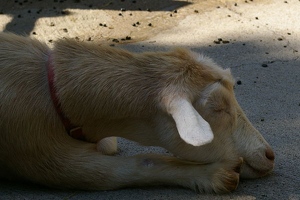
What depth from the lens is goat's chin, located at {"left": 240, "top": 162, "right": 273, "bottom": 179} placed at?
3.55 meters

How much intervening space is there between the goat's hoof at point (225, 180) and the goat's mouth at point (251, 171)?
0.45ft

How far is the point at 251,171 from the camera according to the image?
3557 millimetres

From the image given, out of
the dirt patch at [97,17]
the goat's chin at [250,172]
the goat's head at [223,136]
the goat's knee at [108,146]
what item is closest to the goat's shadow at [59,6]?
the dirt patch at [97,17]

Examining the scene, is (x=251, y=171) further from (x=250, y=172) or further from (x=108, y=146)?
(x=108, y=146)

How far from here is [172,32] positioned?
6730mm


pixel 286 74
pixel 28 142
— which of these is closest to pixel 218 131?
pixel 28 142

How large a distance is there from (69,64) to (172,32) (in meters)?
3.39

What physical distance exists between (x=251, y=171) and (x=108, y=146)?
0.95 m

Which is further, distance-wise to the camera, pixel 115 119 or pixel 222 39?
pixel 222 39

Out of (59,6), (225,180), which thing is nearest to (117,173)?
(225,180)

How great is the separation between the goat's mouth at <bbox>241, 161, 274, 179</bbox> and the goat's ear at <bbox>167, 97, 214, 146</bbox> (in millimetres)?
593

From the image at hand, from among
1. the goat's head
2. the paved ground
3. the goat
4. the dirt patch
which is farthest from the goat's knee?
the dirt patch

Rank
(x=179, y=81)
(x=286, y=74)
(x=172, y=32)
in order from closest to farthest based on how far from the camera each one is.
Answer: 1. (x=179, y=81)
2. (x=286, y=74)
3. (x=172, y=32)

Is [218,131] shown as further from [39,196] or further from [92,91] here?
[39,196]
